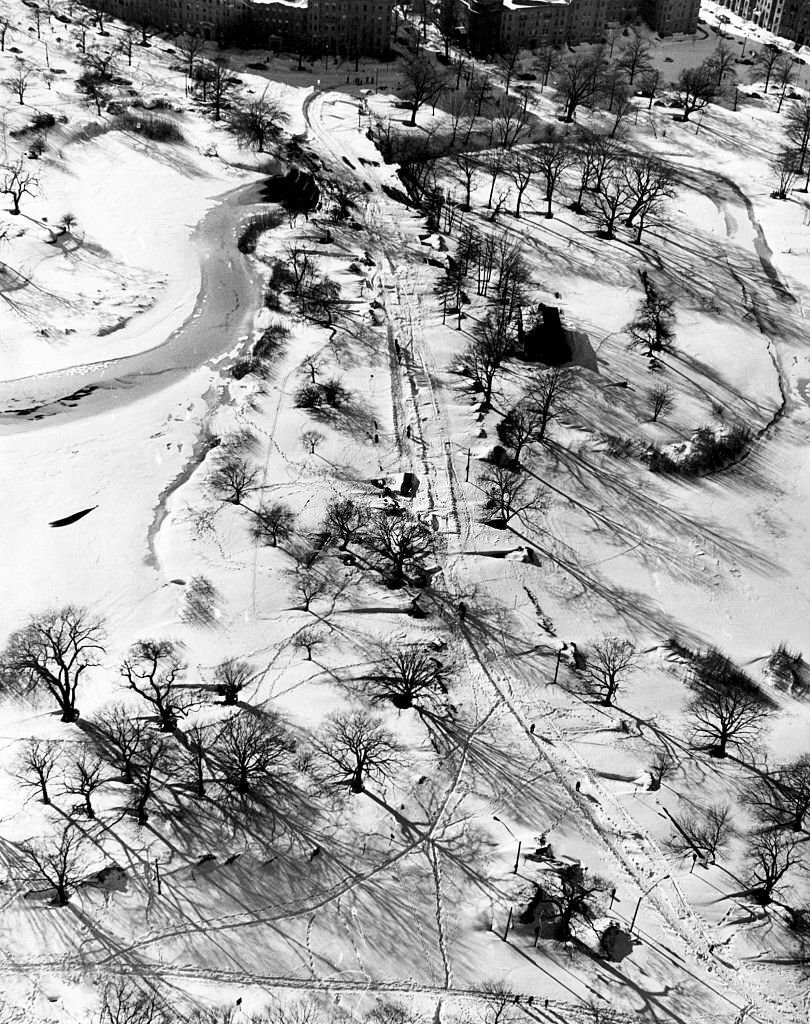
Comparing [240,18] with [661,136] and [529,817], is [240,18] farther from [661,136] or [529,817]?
[529,817]

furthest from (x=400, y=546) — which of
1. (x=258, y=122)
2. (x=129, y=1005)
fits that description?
(x=258, y=122)

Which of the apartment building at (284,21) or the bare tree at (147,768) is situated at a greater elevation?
the apartment building at (284,21)

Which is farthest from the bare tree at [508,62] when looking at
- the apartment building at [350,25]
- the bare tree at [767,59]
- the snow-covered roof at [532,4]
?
the bare tree at [767,59]

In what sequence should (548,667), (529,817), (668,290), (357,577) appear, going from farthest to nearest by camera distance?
1. (668,290)
2. (357,577)
3. (548,667)
4. (529,817)

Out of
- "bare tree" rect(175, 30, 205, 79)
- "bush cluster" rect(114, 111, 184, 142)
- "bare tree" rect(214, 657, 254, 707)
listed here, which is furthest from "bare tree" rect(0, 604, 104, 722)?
"bare tree" rect(175, 30, 205, 79)

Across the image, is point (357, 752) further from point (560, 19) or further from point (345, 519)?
point (560, 19)

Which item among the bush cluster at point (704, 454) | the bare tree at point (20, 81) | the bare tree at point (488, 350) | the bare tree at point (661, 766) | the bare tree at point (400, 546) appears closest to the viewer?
the bare tree at point (661, 766)

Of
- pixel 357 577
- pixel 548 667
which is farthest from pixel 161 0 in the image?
pixel 548 667

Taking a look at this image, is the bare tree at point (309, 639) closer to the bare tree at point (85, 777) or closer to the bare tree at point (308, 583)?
the bare tree at point (308, 583)
